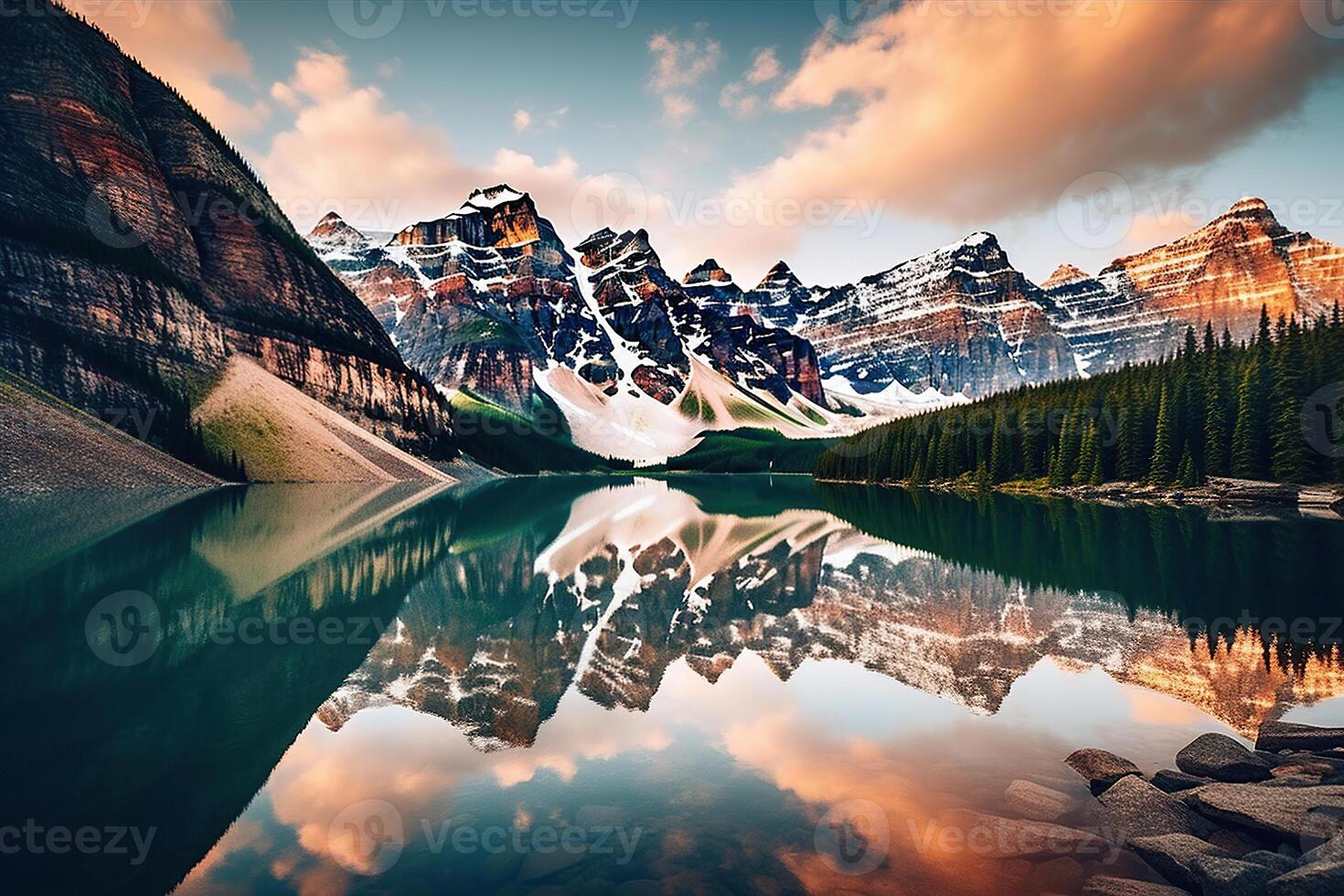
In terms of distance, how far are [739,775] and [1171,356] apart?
10931 centimetres

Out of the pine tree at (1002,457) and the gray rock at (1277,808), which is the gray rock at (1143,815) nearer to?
the gray rock at (1277,808)

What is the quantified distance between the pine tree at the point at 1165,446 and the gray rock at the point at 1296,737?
78.0 m

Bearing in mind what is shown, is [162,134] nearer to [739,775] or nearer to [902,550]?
[902,550]

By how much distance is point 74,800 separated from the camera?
970 centimetres

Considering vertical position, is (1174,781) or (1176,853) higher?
(1176,853)

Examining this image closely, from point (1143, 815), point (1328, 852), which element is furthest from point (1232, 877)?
point (1143, 815)

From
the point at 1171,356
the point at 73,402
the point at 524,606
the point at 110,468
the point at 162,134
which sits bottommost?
the point at 524,606

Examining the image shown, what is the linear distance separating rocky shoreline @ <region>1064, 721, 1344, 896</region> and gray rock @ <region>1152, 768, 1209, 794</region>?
0.05ft

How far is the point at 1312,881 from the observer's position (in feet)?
22.8

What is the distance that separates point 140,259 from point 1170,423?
143471 mm

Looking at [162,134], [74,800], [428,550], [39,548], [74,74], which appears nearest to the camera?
[74,800]

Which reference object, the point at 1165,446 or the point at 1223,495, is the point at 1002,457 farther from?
the point at 1223,495

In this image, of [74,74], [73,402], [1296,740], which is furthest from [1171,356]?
[74,74]

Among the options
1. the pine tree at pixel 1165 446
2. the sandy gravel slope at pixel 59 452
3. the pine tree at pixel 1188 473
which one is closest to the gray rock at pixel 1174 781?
the sandy gravel slope at pixel 59 452
